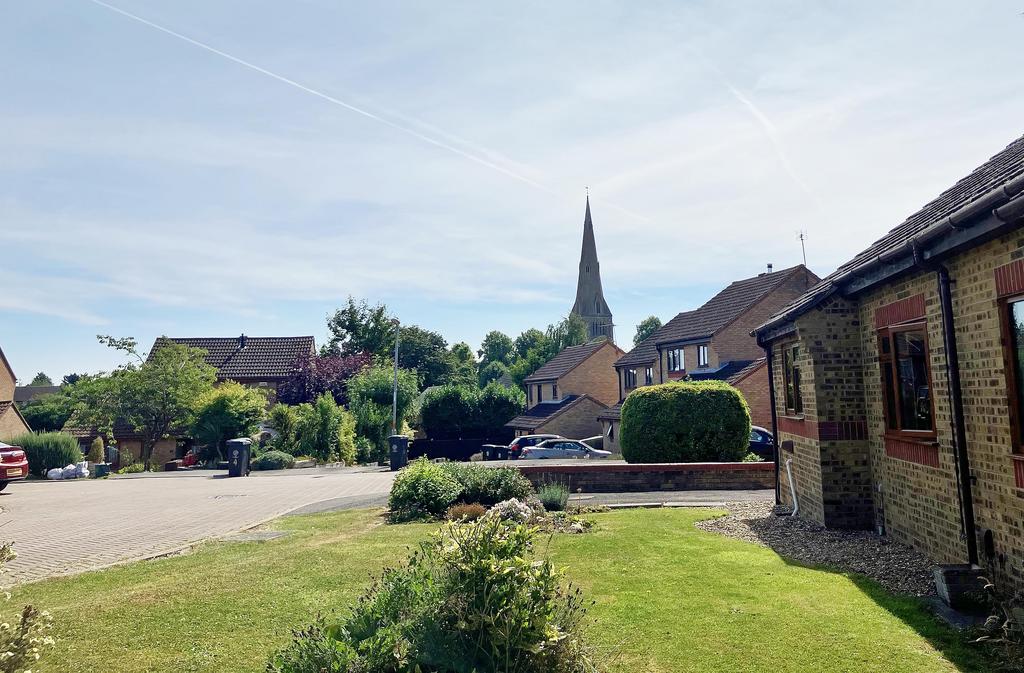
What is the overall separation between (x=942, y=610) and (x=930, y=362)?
2967 millimetres

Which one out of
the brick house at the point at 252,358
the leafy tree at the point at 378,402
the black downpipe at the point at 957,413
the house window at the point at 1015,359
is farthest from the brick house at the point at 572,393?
the house window at the point at 1015,359

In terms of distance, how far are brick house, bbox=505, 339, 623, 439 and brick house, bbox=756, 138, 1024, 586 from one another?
3653cm

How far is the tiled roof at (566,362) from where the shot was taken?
5946cm

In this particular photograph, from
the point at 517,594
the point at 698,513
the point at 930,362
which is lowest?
the point at 698,513

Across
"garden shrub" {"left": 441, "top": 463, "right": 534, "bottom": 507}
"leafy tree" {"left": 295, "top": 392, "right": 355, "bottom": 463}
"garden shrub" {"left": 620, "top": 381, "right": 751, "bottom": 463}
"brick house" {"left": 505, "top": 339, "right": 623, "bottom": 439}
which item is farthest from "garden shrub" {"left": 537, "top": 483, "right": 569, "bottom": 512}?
"brick house" {"left": 505, "top": 339, "right": 623, "bottom": 439}

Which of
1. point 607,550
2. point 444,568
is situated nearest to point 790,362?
point 607,550

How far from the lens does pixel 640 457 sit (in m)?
20.0

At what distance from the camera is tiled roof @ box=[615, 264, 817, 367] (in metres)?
40.9

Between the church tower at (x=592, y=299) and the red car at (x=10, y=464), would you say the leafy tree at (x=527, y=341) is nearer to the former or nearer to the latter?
the church tower at (x=592, y=299)

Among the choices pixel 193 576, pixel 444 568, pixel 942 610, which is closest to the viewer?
pixel 444 568

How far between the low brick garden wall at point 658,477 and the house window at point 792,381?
436cm

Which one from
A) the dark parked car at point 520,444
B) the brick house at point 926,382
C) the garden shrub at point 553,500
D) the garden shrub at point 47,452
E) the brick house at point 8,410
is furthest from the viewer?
the brick house at point 8,410

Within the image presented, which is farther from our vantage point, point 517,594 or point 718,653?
point 718,653

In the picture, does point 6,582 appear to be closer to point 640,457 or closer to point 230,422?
point 640,457
